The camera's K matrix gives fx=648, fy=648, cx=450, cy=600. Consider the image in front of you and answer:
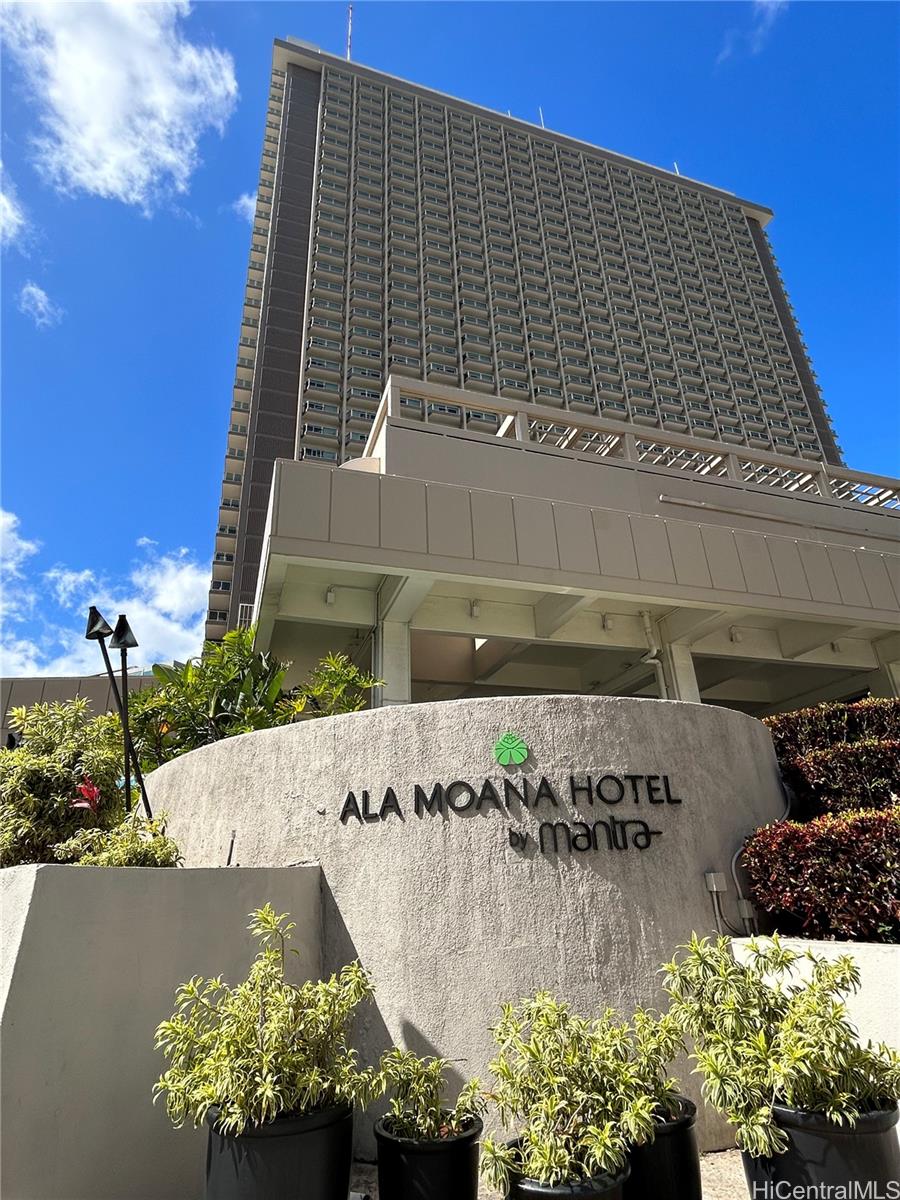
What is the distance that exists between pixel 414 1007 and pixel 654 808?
7.98ft

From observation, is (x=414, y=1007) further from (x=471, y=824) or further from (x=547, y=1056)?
(x=547, y=1056)

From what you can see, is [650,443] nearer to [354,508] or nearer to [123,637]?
[354,508]

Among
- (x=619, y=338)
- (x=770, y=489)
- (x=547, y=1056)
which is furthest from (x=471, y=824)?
(x=619, y=338)

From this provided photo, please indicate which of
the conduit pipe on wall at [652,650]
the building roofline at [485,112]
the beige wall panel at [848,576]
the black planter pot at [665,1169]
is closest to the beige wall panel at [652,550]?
the conduit pipe on wall at [652,650]

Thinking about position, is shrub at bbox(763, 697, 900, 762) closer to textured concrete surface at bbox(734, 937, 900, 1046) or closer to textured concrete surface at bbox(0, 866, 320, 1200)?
textured concrete surface at bbox(734, 937, 900, 1046)

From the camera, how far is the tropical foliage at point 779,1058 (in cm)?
320

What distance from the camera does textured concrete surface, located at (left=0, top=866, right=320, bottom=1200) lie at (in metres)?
3.69

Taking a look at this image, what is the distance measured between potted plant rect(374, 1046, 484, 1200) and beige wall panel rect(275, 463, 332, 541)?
9.00 meters

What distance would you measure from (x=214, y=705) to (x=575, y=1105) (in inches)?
293

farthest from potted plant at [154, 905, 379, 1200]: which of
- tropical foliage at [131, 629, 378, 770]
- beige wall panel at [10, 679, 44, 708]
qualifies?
beige wall panel at [10, 679, 44, 708]

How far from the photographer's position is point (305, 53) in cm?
6900

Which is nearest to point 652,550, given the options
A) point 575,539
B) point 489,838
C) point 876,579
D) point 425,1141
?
point 575,539

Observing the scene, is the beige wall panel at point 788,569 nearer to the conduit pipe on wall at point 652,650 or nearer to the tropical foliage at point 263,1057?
the conduit pipe on wall at point 652,650

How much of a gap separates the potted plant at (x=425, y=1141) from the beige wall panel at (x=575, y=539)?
387 inches
